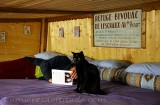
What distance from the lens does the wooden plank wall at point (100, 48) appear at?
3312 mm

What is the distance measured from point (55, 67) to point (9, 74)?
0.85 m

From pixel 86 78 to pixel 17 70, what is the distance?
5.48 feet

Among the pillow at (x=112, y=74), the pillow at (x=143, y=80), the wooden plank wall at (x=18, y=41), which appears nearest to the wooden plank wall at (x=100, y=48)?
the wooden plank wall at (x=18, y=41)

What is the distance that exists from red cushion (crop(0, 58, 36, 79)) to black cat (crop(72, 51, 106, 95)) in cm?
136

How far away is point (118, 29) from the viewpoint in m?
3.78

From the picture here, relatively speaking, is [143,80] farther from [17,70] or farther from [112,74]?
[17,70]

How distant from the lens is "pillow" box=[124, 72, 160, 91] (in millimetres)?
2673

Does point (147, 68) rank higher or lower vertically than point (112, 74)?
higher

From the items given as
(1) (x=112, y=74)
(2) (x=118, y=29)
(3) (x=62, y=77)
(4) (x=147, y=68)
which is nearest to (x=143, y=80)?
(4) (x=147, y=68)

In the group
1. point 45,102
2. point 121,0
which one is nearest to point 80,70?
point 45,102

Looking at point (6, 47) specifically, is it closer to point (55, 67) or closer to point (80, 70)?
point (55, 67)

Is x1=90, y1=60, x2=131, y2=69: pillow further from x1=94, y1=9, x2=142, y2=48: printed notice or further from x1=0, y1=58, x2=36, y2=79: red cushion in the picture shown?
x1=0, y1=58, x2=36, y2=79: red cushion

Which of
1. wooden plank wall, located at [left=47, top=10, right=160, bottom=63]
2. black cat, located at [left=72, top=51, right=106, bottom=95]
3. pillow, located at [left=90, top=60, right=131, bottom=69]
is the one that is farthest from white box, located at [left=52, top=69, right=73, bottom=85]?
wooden plank wall, located at [left=47, top=10, right=160, bottom=63]

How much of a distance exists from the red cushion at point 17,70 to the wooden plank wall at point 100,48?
1079mm
